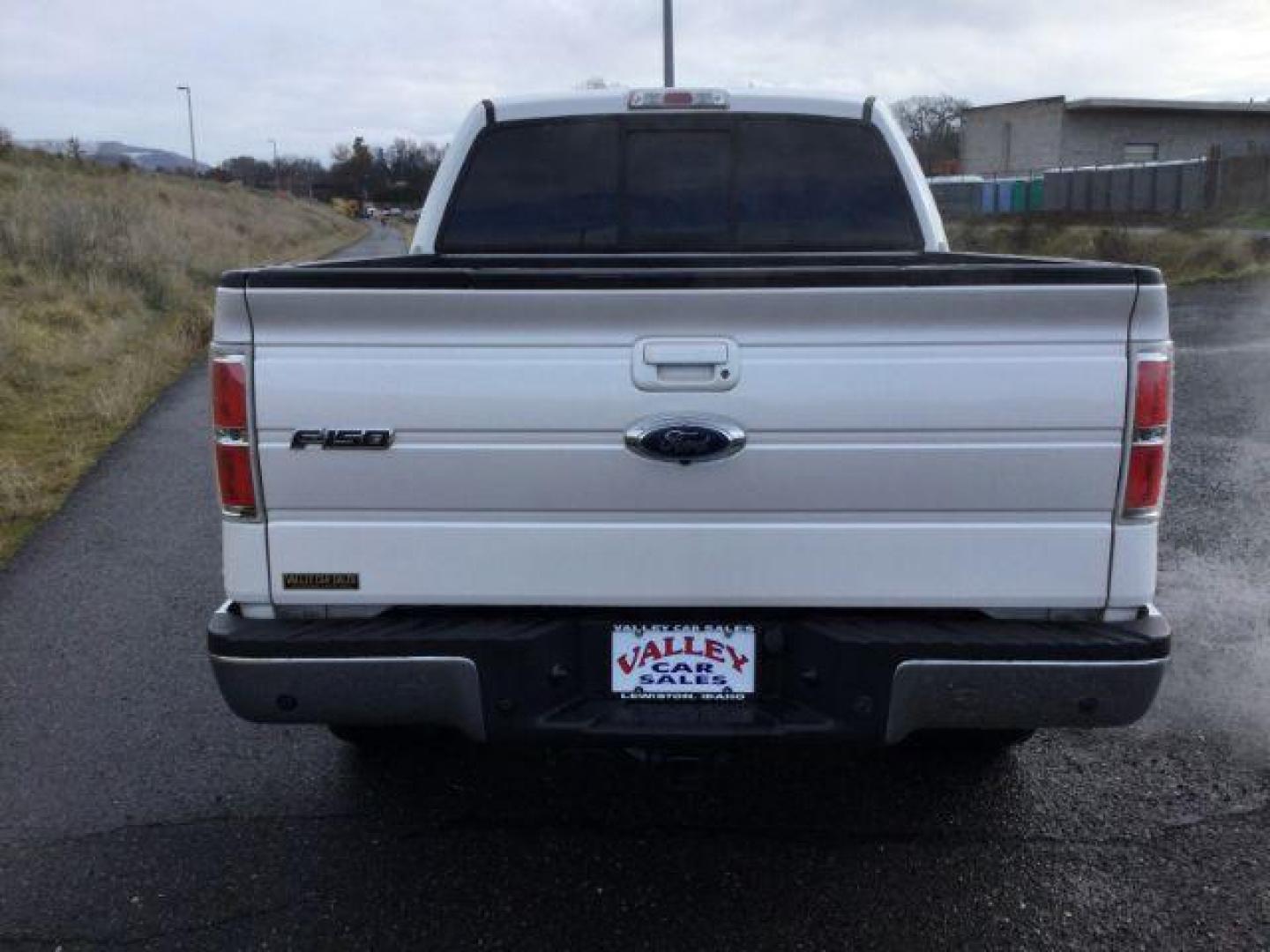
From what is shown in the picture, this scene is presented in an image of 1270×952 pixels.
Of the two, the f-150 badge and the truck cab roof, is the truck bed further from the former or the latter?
the truck cab roof

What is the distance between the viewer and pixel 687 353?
2652mm

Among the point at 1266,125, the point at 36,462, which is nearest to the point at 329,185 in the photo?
the point at 1266,125

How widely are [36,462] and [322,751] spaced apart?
5.41 m

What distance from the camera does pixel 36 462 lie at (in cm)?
825

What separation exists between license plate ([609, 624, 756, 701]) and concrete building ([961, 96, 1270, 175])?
5173 cm

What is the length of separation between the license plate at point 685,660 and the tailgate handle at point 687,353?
644 millimetres

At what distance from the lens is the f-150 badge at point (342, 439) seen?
2.69 metres

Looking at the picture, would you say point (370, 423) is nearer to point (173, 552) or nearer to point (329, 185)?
point (173, 552)

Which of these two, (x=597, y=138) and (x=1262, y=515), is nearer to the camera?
(x=597, y=138)

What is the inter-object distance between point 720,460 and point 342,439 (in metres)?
0.87

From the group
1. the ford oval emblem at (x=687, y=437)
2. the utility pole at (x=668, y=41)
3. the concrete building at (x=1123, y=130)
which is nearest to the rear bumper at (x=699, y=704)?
the ford oval emblem at (x=687, y=437)

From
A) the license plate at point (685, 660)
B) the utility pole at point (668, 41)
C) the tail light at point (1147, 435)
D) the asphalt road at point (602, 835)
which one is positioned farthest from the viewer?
the utility pole at point (668, 41)

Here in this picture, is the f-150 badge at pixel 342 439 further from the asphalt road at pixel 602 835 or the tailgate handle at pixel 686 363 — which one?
the asphalt road at pixel 602 835

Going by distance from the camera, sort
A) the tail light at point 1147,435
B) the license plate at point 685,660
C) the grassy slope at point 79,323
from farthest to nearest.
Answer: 1. the grassy slope at point 79,323
2. the license plate at point 685,660
3. the tail light at point 1147,435
